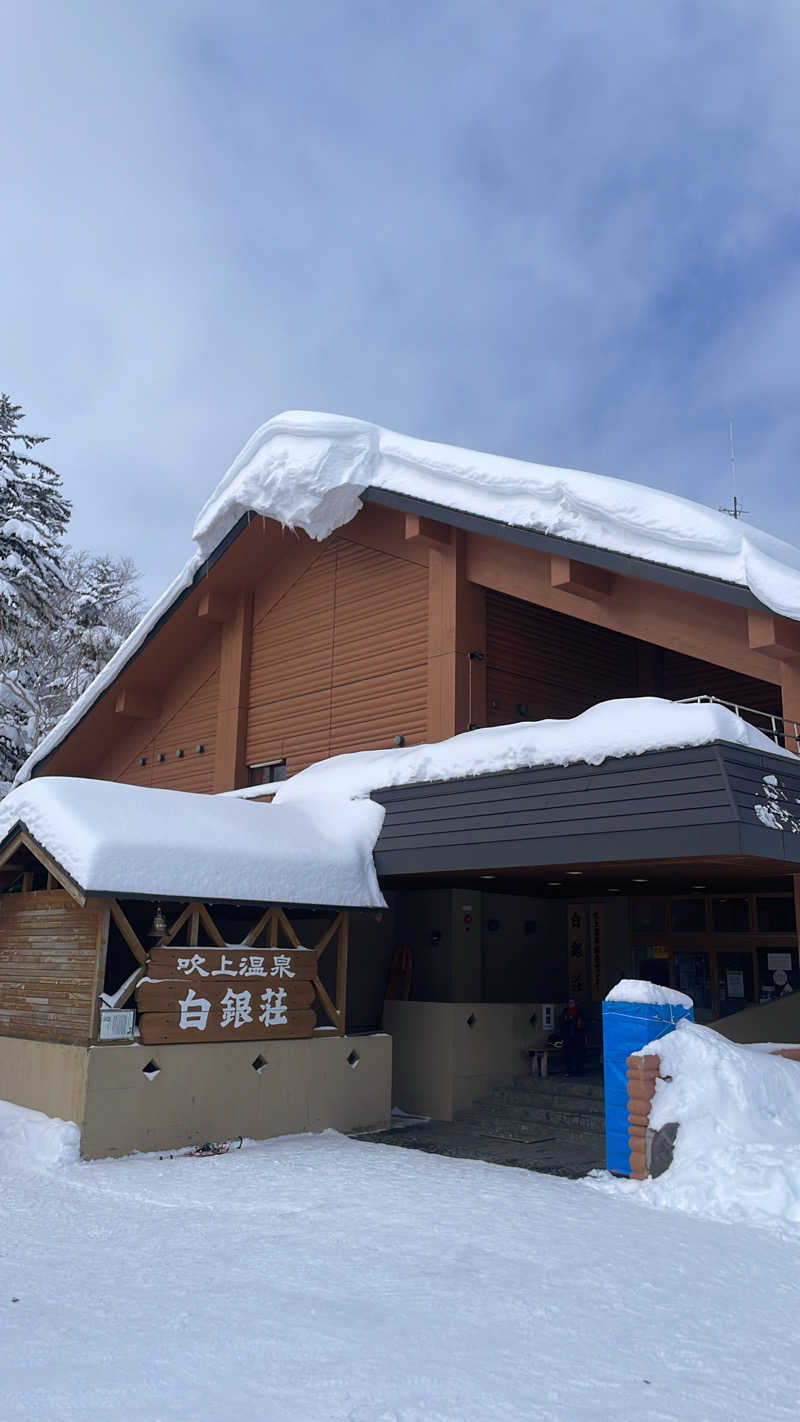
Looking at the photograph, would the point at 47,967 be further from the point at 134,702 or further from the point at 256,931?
the point at 134,702

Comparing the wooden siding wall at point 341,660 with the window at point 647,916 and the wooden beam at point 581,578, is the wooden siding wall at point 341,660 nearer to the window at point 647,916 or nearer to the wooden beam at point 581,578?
the wooden beam at point 581,578

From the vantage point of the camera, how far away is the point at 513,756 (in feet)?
34.6

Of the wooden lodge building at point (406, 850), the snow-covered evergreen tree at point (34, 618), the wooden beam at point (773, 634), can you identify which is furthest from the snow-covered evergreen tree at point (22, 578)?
the wooden beam at point (773, 634)

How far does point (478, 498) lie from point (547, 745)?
338 centimetres

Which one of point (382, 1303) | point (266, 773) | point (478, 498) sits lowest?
point (382, 1303)

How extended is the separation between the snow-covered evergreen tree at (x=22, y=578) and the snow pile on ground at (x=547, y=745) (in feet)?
45.4

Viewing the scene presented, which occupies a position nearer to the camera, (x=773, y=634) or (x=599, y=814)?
(x=599, y=814)

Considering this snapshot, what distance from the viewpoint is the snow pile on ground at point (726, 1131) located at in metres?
7.43

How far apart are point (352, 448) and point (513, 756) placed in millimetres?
5329

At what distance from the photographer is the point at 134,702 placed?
18734mm

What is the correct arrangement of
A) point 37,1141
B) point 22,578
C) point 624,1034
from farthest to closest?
point 22,578 → point 37,1141 → point 624,1034

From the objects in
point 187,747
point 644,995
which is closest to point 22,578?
point 187,747

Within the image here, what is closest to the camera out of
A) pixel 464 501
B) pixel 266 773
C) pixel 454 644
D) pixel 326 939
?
pixel 326 939

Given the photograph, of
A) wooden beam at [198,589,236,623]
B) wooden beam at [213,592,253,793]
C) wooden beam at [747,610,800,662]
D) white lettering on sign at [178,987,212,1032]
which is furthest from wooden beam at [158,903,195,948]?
wooden beam at [198,589,236,623]
